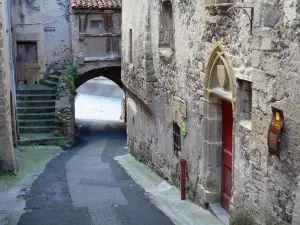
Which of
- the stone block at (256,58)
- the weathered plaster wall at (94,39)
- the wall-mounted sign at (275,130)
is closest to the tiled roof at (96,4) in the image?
the weathered plaster wall at (94,39)

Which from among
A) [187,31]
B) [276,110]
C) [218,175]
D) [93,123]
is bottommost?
[93,123]

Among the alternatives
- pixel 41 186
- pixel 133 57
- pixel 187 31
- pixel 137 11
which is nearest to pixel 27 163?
pixel 41 186

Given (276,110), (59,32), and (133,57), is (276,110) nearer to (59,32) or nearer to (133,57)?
(133,57)

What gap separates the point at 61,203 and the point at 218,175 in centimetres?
→ 287

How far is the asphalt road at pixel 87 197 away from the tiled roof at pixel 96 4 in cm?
747

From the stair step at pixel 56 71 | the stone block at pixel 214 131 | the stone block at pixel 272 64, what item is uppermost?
the stone block at pixel 272 64

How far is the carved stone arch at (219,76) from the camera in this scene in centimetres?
637

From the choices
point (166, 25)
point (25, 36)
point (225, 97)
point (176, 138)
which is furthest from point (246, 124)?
point (25, 36)

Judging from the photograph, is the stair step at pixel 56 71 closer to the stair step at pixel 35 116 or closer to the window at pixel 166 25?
the stair step at pixel 35 116

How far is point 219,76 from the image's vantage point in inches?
269

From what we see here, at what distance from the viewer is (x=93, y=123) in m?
25.6

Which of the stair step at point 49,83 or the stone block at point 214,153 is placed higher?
the stair step at point 49,83

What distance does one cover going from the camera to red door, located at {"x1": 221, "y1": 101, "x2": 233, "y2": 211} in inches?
283

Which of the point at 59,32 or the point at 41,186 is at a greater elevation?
the point at 59,32
